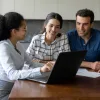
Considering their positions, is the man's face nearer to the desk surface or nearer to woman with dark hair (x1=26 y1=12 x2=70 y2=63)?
woman with dark hair (x1=26 y1=12 x2=70 y2=63)

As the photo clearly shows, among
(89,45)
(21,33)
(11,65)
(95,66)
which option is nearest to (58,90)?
(11,65)

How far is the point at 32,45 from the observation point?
2006 millimetres

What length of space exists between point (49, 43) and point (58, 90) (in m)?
0.97

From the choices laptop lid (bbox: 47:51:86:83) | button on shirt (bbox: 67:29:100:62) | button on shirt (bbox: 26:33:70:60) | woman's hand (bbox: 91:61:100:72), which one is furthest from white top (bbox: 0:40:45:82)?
button on shirt (bbox: 67:29:100:62)

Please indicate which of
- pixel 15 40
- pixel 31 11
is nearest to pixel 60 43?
pixel 15 40

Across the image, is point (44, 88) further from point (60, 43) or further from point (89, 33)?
point (89, 33)

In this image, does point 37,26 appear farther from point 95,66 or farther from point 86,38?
point 95,66

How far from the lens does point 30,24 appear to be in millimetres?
3873

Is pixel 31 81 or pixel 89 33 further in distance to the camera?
pixel 89 33

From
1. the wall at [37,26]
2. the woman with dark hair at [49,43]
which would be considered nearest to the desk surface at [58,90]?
the woman with dark hair at [49,43]

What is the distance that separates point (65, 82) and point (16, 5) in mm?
2560

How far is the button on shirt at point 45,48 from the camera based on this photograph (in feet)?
6.50

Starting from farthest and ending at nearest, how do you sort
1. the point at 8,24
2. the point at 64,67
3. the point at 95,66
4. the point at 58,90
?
the point at 95,66, the point at 8,24, the point at 64,67, the point at 58,90

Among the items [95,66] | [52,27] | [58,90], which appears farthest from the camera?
[52,27]
